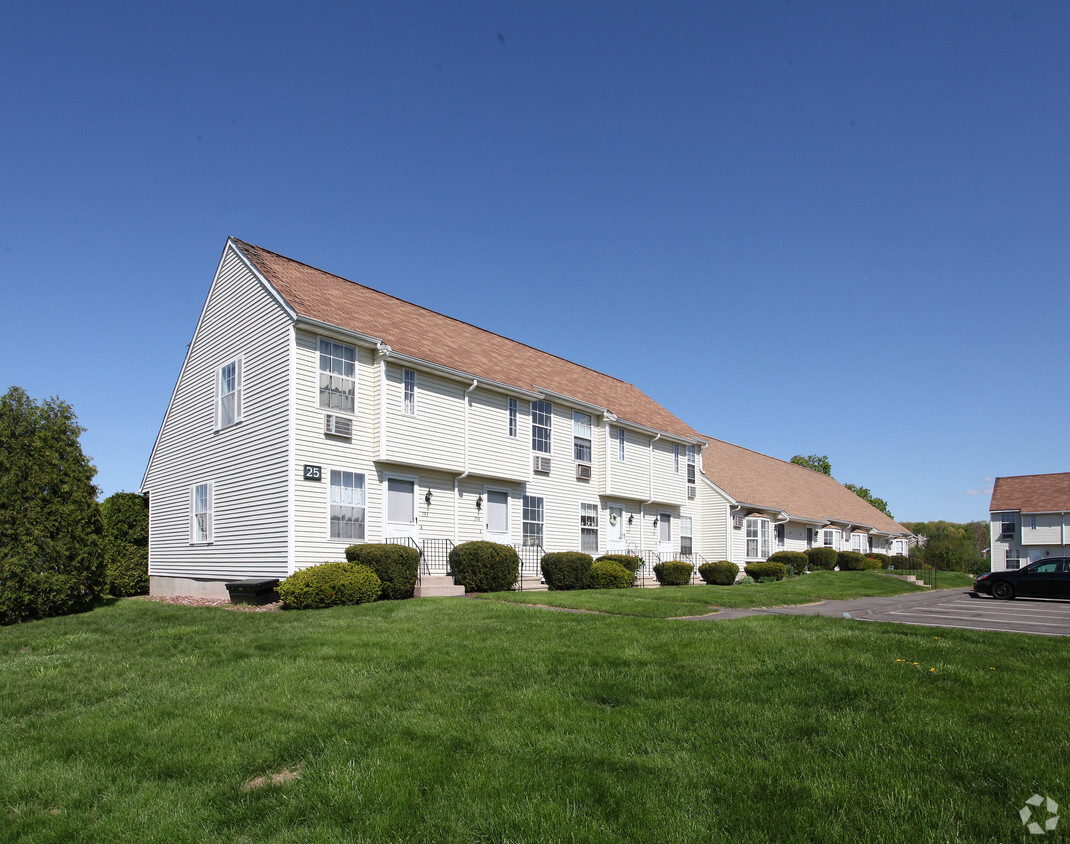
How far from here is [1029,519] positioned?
50.2 metres

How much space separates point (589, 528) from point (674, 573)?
352 centimetres

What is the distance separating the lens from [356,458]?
18.1m

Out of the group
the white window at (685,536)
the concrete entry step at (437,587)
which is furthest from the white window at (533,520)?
the white window at (685,536)

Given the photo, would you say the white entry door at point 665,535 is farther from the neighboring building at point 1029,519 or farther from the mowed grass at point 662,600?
the neighboring building at point 1029,519

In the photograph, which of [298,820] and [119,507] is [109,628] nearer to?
[298,820]

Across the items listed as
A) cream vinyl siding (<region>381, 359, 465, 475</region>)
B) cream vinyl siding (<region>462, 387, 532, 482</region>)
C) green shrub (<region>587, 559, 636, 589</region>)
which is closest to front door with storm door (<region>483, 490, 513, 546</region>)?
cream vinyl siding (<region>462, 387, 532, 482</region>)

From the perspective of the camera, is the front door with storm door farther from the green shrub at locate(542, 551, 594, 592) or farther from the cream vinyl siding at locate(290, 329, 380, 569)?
the cream vinyl siding at locate(290, 329, 380, 569)

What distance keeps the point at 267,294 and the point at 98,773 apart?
583 inches

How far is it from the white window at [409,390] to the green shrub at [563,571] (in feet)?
20.0

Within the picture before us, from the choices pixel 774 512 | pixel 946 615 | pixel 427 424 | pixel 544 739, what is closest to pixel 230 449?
pixel 427 424

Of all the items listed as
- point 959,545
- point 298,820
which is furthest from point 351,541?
point 959,545

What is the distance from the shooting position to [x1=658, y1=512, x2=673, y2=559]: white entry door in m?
29.9

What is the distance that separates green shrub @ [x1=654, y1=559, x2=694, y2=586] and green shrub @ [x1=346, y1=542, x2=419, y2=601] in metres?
12.4

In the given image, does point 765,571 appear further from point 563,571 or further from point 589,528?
point 563,571
